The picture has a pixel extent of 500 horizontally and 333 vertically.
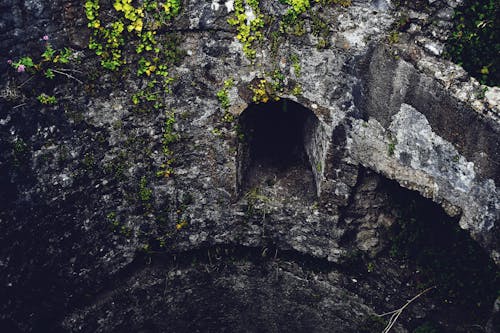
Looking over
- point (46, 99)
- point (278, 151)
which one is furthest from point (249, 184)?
point (46, 99)

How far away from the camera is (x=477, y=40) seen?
361cm

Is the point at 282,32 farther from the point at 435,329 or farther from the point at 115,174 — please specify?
the point at 435,329

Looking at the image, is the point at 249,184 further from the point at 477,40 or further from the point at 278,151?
the point at 477,40

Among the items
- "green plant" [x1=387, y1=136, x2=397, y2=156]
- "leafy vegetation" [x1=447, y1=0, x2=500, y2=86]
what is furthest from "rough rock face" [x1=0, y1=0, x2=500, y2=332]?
"leafy vegetation" [x1=447, y1=0, x2=500, y2=86]

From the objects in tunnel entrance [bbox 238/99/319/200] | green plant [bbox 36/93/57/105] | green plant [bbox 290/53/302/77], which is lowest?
tunnel entrance [bbox 238/99/319/200]

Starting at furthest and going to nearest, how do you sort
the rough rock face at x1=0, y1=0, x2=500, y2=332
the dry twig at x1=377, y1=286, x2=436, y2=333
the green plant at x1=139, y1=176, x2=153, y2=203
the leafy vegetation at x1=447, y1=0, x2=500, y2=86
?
the green plant at x1=139, y1=176, x2=153, y2=203 < the dry twig at x1=377, y1=286, x2=436, y2=333 < the rough rock face at x1=0, y1=0, x2=500, y2=332 < the leafy vegetation at x1=447, y1=0, x2=500, y2=86

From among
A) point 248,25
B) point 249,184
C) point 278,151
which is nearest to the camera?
Result: point 248,25

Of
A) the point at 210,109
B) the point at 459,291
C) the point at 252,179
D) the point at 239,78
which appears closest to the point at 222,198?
the point at 252,179

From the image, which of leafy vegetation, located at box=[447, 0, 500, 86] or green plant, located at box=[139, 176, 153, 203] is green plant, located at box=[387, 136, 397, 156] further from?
green plant, located at box=[139, 176, 153, 203]

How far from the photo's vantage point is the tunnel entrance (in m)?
5.25

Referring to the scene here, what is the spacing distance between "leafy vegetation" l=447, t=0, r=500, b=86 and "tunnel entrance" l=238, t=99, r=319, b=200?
180 centimetres

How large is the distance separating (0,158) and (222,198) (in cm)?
234

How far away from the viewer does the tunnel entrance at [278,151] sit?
5.25 meters

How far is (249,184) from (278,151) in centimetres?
61
